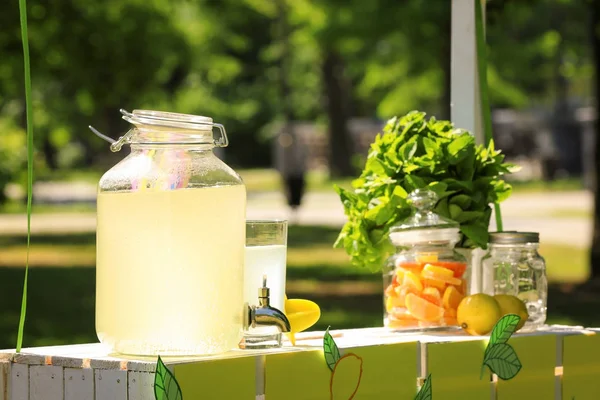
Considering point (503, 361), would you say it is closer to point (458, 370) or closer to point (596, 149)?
point (458, 370)

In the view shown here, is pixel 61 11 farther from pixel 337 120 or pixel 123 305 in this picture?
pixel 337 120

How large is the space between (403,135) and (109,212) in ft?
3.35

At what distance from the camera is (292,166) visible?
30.6 meters

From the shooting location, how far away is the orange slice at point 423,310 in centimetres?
257

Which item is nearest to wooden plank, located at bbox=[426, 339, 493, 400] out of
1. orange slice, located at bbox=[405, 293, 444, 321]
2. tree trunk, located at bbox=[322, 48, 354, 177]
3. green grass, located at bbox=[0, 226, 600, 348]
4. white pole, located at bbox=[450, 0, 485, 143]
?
orange slice, located at bbox=[405, 293, 444, 321]

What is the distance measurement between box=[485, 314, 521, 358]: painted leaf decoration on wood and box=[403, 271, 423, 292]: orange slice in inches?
9.4

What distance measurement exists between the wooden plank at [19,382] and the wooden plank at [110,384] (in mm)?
197

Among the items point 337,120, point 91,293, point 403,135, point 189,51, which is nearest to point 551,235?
point 189,51

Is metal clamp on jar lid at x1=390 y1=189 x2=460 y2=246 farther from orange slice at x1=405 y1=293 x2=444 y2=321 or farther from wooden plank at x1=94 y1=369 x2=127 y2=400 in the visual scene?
wooden plank at x1=94 y1=369 x2=127 y2=400

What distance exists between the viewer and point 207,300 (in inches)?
80.7

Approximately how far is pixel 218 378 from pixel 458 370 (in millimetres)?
597

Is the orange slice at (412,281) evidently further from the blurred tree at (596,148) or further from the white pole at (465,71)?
the blurred tree at (596,148)

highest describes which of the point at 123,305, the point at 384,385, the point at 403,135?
the point at 403,135

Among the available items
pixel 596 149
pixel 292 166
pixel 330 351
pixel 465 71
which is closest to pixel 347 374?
pixel 330 351
